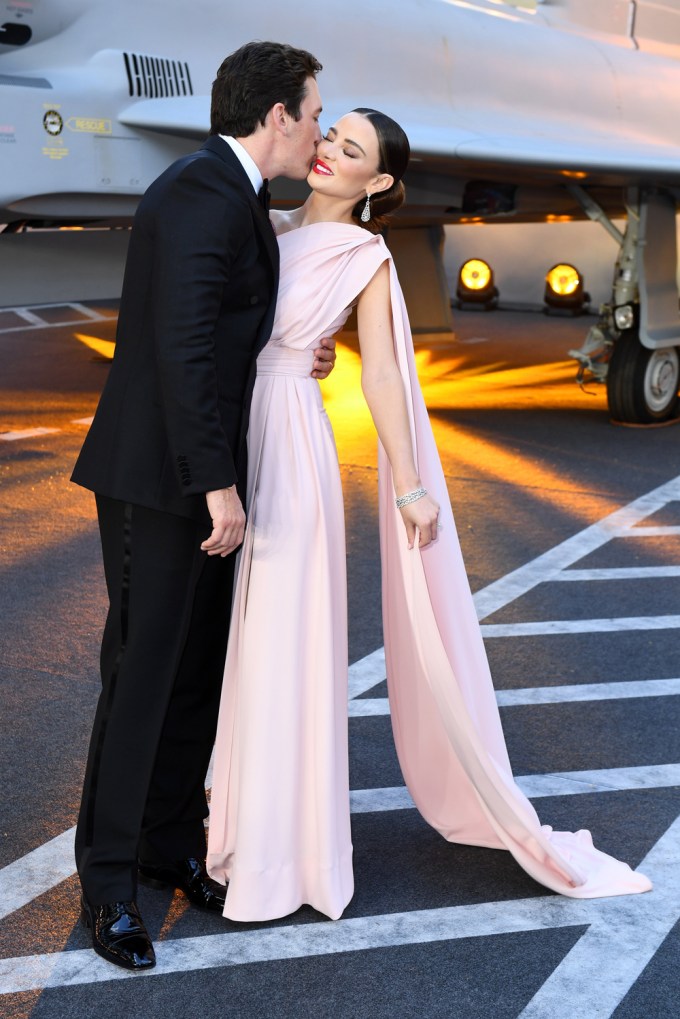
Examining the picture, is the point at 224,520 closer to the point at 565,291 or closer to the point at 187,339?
the point at 187,339

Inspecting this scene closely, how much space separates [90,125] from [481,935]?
Answer: 5350 mm

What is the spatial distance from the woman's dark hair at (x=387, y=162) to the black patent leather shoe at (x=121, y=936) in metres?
1.55

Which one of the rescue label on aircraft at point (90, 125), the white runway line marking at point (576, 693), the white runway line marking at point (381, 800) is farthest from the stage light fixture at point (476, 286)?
the white runway line marking at point (381, 800)

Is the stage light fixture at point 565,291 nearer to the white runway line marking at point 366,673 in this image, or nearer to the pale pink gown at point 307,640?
the white runway line marking at point 366,673

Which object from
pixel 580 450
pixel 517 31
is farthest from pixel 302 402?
pixel 517 31

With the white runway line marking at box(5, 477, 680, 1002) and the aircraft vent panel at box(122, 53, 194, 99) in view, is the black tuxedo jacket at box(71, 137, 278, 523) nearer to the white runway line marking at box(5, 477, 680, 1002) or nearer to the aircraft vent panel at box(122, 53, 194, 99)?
the white runway line marking at box(5, 477, 680, 1002)

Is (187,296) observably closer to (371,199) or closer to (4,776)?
(371,199)

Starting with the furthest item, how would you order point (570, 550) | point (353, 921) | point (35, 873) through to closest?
point (570, 550) < point (35, 873) < point (353, 921)

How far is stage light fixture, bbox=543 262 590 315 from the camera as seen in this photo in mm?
14562

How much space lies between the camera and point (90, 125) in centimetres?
671

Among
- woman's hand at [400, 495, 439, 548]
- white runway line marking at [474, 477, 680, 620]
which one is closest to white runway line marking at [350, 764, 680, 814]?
woman's hand at [400, 495, 439, 548]

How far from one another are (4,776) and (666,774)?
1.84 m

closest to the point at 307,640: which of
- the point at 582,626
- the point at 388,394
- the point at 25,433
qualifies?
the point at 388,394

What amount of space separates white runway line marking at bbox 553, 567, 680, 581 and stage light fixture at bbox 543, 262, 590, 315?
31.6ft
